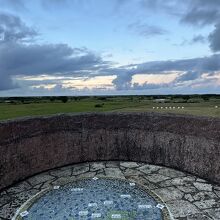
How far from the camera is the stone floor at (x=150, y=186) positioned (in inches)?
300

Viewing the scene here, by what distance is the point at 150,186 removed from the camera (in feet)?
29.9

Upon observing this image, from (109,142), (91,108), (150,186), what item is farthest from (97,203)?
(91,108)

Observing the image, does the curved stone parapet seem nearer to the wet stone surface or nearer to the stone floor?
the stone floor

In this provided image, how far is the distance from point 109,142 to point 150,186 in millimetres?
3008

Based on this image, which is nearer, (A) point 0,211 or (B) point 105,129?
(A) point 0,211

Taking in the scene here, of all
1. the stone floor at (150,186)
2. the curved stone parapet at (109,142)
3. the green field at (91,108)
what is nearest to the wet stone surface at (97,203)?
the stone floor at (150,186)

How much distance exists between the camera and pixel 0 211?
7695mm

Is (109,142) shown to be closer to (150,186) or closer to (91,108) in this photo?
(150,186)

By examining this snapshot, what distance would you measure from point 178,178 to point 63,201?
12.4 feet

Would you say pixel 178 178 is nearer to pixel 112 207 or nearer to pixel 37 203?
pixel 112 207

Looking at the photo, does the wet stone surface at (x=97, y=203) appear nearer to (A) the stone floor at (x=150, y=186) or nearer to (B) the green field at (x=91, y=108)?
(A) the stone floor at (x=150, y=186)

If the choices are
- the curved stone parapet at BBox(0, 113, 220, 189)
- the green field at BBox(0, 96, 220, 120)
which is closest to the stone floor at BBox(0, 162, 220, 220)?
the curved stone parapet at BBox(0, 113, 220, 189)

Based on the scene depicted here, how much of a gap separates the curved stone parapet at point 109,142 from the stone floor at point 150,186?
31cm

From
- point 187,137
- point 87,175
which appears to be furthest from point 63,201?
point 187,137
